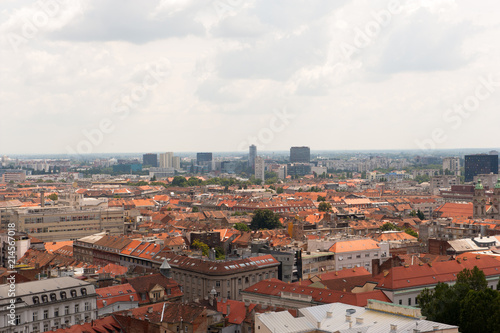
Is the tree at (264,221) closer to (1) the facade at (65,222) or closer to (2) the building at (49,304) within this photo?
(1) the facade at (65,222)

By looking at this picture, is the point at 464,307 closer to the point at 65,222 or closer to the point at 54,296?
the point at 54,296

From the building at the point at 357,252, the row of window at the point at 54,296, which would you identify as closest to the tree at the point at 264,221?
the building at the point at 357,252

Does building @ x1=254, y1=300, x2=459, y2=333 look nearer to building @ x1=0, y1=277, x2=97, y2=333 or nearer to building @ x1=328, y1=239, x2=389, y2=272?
building @ x1=0, y1=277, x2=97, y2=333

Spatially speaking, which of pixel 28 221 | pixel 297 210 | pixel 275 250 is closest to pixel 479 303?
pixel 275 250

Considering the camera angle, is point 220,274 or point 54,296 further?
point 220,274

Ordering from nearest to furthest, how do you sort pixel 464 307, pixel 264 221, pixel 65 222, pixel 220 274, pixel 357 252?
pixel 464 307, pixel 220 274, pixel 357 252, pixel 65 222, pixel 264 221

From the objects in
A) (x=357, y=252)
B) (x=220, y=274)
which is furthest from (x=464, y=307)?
(x=357, y=252)

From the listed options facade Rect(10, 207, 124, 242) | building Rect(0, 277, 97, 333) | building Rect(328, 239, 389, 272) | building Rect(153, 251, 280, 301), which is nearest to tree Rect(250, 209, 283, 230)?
facade Rect(10, 207, 124, 242)
